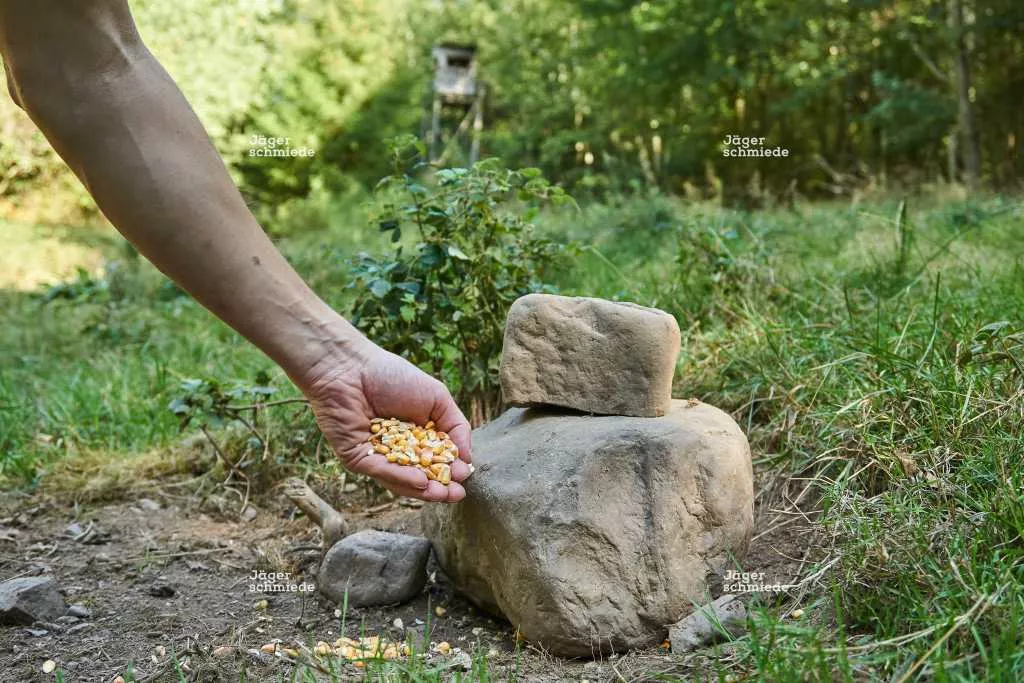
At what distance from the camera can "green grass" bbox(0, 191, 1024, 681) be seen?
5.52 feet

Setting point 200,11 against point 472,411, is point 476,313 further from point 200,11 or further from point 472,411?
point 200,11

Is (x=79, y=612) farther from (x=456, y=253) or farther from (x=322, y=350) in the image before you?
(x=456, y=253)

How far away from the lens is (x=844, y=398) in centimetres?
261

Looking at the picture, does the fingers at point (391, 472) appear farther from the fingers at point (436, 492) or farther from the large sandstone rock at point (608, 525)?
the large sandstone rock at point (608, 525)

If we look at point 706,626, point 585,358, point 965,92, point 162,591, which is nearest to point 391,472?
point 585,358

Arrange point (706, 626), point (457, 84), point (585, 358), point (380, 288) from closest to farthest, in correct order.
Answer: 1. point (706, 626)
2. point (585, 358)
3. point (380, 288)
4. point (457, 84)

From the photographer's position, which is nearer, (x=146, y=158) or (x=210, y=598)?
(x=146, y=158)

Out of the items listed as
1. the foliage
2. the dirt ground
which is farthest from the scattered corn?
the foliage

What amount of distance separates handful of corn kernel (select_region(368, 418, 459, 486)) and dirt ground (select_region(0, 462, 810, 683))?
38 centimetres

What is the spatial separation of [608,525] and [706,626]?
0.31 metres

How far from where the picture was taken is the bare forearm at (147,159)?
1620 mm

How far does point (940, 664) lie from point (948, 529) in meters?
0.54

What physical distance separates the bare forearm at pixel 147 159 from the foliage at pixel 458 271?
3.25ft

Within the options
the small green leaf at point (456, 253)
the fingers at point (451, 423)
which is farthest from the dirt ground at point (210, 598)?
the small green leaf at point (456, 253)
